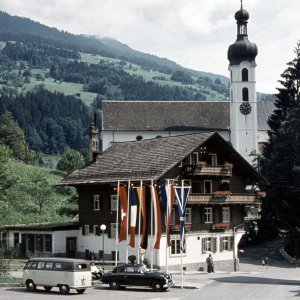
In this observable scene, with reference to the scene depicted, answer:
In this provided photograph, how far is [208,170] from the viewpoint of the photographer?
62.3 m

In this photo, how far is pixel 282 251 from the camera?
265ft

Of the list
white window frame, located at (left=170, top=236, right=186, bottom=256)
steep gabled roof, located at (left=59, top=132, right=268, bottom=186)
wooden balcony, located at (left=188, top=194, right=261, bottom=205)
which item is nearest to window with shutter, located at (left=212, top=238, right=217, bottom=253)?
wooden balcony, located at (left=188, top=194, right=261, bottom=205)

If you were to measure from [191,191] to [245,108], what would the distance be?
5567cm

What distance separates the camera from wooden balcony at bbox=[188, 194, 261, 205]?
6166 centimetres

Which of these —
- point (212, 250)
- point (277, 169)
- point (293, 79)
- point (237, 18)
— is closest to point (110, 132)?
point (237, 18)

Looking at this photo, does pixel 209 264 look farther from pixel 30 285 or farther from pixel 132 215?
pixel 30 285

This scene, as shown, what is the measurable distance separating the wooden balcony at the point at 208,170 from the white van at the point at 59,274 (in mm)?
21370

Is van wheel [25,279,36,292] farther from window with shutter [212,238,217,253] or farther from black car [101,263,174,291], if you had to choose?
window with shutter [212,238,217,253]

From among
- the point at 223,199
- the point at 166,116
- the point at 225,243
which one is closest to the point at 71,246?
the point at 225,243

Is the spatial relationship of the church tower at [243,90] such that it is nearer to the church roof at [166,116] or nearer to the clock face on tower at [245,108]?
the clock face on tower at [245,108]

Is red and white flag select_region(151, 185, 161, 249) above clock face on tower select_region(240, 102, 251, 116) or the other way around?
the other way around

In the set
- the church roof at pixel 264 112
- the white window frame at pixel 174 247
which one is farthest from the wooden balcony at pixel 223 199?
the church roof at pixel 264 112

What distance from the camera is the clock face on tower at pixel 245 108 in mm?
116312

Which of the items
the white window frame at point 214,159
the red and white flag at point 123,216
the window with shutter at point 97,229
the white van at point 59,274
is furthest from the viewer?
the window with shutter at point 97,229
